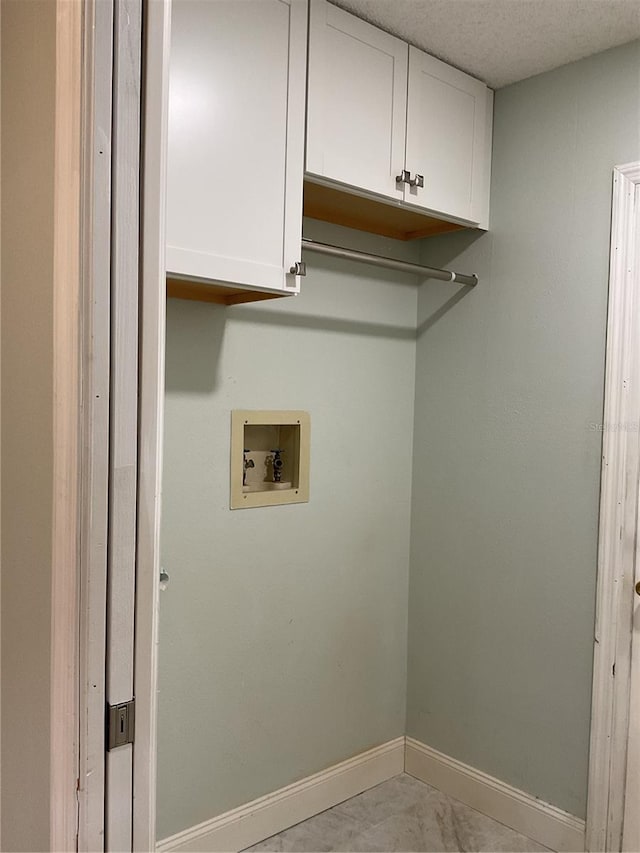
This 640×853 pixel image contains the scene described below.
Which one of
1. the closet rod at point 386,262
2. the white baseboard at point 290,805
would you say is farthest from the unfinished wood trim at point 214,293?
the white baseboard at point 290,805

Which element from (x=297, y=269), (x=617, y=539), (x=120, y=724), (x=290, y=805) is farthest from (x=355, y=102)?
(x=290, y=805)

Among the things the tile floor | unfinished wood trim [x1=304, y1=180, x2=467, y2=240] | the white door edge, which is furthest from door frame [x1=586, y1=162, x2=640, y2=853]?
the white door edge

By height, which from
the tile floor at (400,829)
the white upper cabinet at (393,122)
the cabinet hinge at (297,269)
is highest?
the white upper cabinet at (393,122)

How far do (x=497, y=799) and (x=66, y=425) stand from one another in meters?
2.16

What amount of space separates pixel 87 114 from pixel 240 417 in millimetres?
1358

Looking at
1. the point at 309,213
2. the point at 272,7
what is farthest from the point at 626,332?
the point at 272,7

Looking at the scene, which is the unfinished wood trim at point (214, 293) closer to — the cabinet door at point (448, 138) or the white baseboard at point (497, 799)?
the cabinet door at point (448, 138)

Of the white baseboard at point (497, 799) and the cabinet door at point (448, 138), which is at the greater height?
the cabinet door at point (448, 138)

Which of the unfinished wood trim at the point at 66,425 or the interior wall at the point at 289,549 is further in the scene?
the interior wall at the point at 289,549

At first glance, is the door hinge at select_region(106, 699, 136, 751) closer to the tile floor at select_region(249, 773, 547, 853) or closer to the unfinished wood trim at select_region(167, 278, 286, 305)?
the unfinished wood trim at select_region(167, 278, 286, 305)

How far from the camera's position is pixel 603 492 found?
2207 millimetres

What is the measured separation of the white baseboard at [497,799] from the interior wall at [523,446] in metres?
0.04

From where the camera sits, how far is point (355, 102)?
81.7 inches

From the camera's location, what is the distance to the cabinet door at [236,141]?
1688 millimetres
